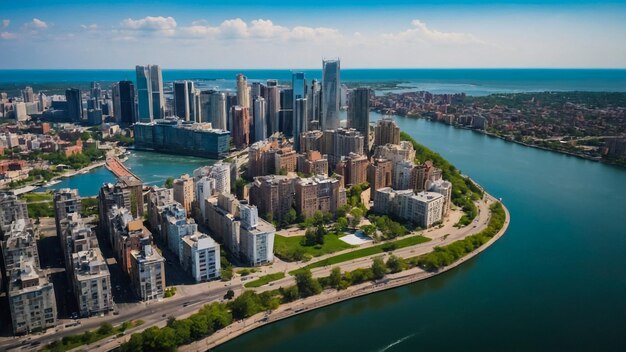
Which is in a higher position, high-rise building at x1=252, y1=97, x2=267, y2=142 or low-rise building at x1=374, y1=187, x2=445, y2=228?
high-rise building at x1=252, y1=97, x2=267, y2=142

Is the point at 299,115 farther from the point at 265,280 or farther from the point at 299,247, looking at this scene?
the point at 265,280

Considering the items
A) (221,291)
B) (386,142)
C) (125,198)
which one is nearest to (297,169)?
(386,142)

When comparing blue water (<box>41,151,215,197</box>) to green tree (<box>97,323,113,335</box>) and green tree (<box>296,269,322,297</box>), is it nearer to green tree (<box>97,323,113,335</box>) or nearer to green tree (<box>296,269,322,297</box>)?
green tree (<box>97,323,113,335</box>)

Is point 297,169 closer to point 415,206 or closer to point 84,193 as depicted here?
point 415,206

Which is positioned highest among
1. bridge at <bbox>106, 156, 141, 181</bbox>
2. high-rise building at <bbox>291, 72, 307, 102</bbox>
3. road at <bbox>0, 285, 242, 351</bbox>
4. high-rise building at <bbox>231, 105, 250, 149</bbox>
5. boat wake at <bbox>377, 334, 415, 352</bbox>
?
high-rise building at <bbox>291, 72, 307, 102</bbox>

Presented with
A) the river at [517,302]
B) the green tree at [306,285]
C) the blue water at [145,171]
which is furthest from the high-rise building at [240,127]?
the green tree at [306,285]

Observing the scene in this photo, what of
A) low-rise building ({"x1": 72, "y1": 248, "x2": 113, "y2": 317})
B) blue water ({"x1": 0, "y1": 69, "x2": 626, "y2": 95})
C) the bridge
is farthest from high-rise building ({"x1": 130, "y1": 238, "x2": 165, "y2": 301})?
blue water ({"x1": 0, "y1": 69, "x2": 626, "y2": 95})

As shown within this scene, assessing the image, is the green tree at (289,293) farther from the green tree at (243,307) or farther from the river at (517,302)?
the green tree at (243,307)
